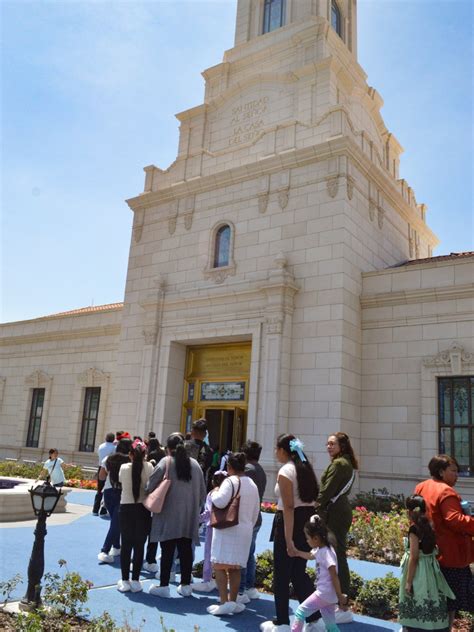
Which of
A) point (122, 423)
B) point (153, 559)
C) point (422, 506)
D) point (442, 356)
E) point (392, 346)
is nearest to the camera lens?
point (422, 506)

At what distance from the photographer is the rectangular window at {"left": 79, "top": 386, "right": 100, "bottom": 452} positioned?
840 inches

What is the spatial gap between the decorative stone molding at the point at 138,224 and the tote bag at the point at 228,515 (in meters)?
15.3

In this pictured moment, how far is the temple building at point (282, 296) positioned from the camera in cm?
1478

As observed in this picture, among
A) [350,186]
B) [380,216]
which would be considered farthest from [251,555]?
[380,216]

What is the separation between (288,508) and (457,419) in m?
9.96

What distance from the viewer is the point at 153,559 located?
8.05 metres

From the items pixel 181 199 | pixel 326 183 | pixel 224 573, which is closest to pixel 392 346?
pixel 326 183

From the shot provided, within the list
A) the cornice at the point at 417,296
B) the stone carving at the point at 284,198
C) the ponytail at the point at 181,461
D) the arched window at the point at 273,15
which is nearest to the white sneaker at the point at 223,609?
the ponytail at the point at 181,461

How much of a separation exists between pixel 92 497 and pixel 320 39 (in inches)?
644

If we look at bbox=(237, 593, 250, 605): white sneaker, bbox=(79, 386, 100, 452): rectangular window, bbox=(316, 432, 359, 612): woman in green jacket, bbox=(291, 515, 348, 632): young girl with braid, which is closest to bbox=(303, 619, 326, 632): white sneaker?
bbox=(291, 515, 348, 632): young girl with braid

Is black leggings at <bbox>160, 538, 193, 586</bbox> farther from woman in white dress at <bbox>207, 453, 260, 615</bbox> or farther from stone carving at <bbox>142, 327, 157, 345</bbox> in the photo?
stone carving at <bbox>142, 327, 157, 345</bbox>

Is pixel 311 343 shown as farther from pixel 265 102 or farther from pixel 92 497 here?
pixel 265 102

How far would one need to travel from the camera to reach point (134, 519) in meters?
6.92

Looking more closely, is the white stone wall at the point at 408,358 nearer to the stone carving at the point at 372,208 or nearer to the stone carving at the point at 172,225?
the stone carving at the point at 372,208
